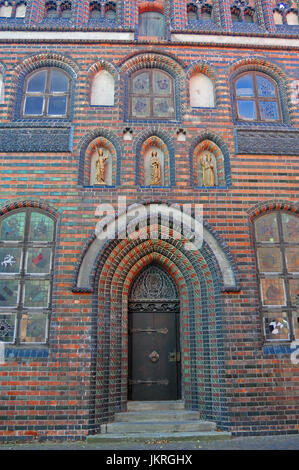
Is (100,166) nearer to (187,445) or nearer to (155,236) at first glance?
(155,236)

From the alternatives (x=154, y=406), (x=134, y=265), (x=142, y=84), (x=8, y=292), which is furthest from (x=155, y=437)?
(x=142, y=84)

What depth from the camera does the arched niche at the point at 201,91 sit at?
29.2 feet

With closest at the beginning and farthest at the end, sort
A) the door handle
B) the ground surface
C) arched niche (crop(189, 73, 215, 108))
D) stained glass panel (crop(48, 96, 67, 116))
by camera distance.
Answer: the ground surface → the door handle → stained glass panel (crop(48, 96, 67, 116)) → arched niche (crop(189, 73, 215, 108))

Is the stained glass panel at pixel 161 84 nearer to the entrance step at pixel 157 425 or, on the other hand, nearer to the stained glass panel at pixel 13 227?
the stained glass panel at pixel 13 227

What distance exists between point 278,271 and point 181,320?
7.50ft

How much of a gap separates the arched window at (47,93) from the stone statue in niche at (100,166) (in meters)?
1.34

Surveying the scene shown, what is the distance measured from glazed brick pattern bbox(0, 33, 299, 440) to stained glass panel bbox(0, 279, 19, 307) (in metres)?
0.86

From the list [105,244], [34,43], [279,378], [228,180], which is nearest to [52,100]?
[34,43]

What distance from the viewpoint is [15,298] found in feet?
24.2

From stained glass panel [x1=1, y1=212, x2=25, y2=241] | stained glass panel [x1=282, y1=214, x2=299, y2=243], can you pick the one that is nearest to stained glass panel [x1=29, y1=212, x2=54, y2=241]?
stained glass panel [x1=1, y1=212, x2=25, y2=241]

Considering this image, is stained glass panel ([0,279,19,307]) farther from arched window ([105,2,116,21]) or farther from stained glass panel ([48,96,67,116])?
arched window ([105,2,116,21])

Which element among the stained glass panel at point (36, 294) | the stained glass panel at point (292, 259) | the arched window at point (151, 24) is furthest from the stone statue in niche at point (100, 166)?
the stained glass panel at point (292, 259)

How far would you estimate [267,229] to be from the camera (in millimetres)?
8008

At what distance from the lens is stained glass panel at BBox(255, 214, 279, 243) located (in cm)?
794
